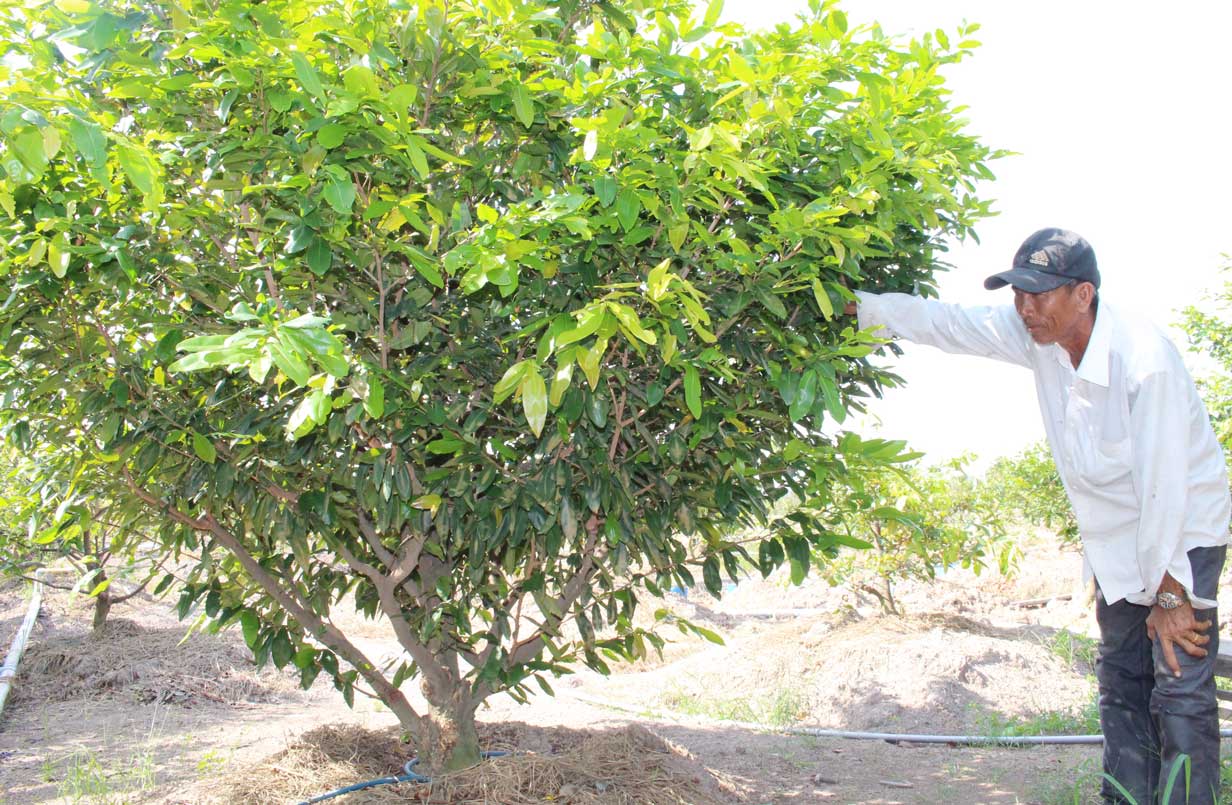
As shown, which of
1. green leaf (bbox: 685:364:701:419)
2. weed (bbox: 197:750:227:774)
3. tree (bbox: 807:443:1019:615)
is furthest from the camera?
tree (bbox: 807:443:1019:615)

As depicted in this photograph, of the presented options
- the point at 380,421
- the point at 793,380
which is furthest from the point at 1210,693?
the point at 380,421

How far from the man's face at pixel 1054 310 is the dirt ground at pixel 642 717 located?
5.29 feet

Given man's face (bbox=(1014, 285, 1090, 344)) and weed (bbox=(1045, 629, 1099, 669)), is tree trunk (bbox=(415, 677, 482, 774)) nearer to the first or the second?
man's face (bbox=(1014, 285, 1090, 344))

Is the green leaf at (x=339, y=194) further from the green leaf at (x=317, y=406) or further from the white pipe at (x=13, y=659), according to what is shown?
the white pipe at (x=13, y=659)

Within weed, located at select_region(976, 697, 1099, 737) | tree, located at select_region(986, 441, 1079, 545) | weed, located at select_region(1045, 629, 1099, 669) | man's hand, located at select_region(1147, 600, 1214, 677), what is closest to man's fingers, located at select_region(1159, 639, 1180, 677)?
man's hand, located at select_region(1147, 600, 1214, 677)

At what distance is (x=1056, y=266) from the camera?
283 cm

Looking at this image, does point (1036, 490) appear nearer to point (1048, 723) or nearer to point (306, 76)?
point (1048, 723)

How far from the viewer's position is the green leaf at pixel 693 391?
7.67ft

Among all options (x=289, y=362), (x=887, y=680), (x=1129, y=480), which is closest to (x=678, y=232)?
(x=289, y=362)

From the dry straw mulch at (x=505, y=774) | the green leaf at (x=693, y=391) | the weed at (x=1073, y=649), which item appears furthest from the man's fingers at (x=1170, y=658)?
the weed at (x=1073, y=649)

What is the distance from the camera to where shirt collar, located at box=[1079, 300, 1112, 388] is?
2.79m

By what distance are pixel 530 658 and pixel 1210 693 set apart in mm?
2287

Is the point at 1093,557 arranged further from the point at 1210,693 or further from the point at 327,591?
the point at 327,591

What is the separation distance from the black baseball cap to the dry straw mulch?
2201 millimetres
